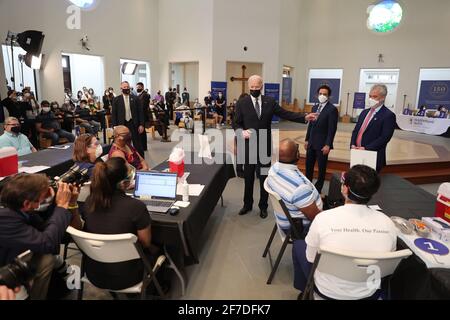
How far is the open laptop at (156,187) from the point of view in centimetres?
233

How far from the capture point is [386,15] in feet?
32.2

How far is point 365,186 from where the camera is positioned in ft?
5.18

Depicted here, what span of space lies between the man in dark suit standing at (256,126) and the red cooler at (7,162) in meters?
2.22

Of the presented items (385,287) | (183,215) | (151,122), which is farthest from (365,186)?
(151,122)

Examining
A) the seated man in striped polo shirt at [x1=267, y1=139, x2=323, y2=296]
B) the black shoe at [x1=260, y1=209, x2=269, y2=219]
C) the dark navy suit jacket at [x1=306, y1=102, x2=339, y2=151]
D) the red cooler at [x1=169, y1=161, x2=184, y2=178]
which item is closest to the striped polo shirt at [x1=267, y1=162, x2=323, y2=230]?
the seated man in striped polo shirt at [x1=267, y1=139, x2=323, y2=296]

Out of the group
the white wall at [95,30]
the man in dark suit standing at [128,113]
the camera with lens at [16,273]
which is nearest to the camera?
the camera with lens at [16,273]

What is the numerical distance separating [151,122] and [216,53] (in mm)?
4785

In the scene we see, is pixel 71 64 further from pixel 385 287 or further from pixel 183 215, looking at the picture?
pixel 385 287

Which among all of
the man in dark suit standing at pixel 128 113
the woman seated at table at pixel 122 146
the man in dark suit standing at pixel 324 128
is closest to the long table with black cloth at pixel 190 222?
the woman seated at table at pixel 122 146

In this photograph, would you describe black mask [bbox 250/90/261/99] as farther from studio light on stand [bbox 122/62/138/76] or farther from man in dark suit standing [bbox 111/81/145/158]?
studio light on stand [bbox 122/62/138/76]

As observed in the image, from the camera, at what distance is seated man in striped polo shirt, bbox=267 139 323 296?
2.16 metres

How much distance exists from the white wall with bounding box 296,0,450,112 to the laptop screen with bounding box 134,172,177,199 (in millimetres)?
13634

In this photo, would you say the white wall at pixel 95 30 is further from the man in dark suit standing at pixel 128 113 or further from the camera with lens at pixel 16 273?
the camera with lens at pixel 16 273

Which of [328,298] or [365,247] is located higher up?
[365,247]
